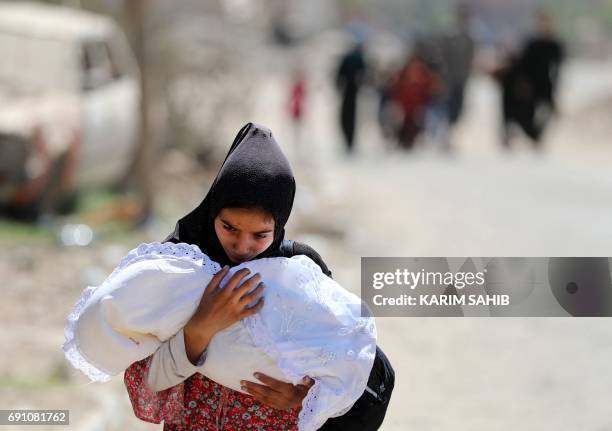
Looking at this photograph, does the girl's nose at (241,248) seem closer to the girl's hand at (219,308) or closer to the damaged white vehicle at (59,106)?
the girl's hand at (219,308)

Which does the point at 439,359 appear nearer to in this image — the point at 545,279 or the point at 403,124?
the point at 545,279

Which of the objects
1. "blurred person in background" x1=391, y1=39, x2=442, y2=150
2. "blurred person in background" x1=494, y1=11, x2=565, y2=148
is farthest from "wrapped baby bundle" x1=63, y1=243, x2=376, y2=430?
"blurred person in background" x1=391, y1=39, x2=442, y2=150

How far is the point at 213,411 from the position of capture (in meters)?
2.71

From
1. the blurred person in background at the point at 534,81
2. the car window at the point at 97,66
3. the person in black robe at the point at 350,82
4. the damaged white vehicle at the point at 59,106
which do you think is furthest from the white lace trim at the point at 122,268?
the person in black robe at the point at 350,82

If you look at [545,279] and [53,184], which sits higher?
[545,279]

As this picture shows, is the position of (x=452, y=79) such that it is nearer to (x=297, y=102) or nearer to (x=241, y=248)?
(x=297, y=102)

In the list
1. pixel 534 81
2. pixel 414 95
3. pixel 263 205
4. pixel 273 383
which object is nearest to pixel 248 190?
pixel 263 205

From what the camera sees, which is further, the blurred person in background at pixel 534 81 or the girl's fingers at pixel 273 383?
the blurred person in background at pixel 534 81

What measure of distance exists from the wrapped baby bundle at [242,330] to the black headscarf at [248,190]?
0.27ft

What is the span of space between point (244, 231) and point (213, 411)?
424 millimetres

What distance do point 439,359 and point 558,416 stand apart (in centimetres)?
117

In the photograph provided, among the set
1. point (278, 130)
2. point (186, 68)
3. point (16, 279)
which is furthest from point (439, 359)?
point (278, 130)

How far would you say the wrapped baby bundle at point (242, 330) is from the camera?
251cm

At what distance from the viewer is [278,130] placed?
1966cm
